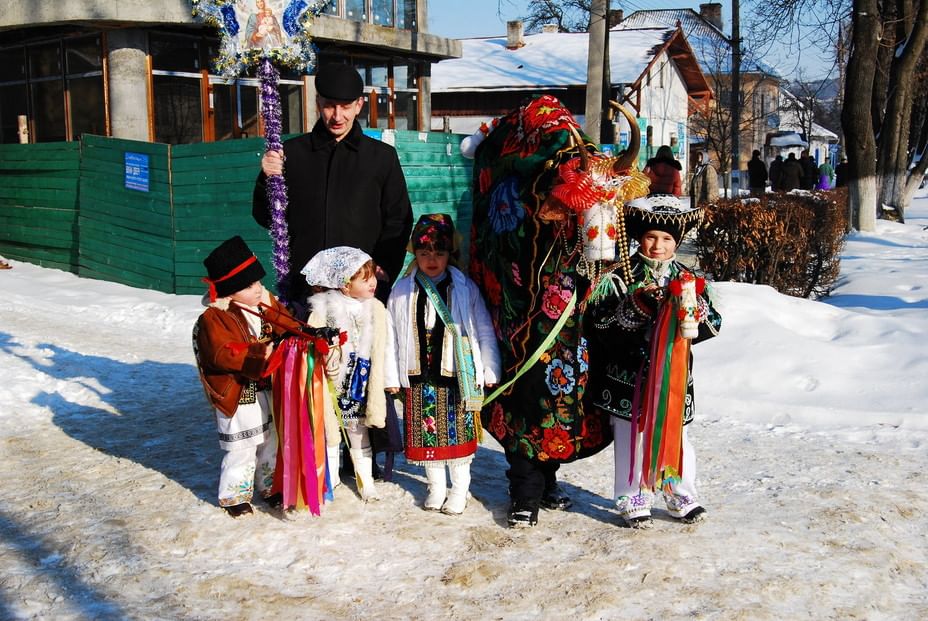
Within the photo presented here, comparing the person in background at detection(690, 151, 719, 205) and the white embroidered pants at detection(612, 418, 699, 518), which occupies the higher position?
the person in background at detection(690, 151, 719, 205)

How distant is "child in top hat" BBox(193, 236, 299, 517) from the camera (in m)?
4.00

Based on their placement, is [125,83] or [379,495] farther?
[125,83]

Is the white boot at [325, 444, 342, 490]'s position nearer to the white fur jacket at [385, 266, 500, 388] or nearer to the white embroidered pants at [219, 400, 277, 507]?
the white embroidered pants at [219, 400, 277, 507]

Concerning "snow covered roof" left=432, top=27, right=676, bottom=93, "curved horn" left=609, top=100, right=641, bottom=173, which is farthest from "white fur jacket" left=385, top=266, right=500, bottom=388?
"snow covered roof" left=432, top=27, right=676, bottom=93

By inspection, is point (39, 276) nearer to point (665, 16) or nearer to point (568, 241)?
point (568, 241)

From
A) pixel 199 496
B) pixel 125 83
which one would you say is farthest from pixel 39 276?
pixel 199 496

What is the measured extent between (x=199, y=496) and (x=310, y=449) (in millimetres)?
769

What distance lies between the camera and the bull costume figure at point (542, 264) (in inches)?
144

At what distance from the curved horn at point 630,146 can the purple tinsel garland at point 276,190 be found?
1.57 m

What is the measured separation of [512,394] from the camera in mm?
4098

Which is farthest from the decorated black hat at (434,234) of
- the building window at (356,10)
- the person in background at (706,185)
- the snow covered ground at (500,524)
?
the building window at (356,10)

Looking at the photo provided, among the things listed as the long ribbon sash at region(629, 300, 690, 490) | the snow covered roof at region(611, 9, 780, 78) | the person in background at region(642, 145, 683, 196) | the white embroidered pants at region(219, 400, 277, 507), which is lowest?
the white embroidered pants at region(219, 400, 277, 507)

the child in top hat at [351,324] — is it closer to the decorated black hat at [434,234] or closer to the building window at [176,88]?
the decorated black hat at [434,234]

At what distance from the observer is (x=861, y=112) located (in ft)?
48.6
